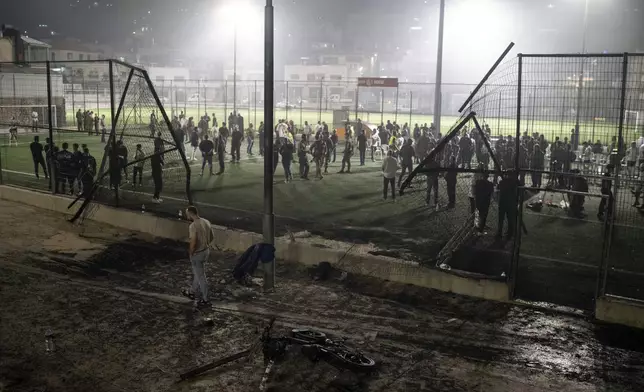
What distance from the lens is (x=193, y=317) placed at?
30.3ft

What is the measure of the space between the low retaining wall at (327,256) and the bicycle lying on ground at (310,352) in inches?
125

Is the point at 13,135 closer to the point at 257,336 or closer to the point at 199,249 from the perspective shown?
the point at 199,249

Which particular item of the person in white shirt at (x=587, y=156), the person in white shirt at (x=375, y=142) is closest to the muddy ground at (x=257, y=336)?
the person in white shirt at (x=587, y=156)

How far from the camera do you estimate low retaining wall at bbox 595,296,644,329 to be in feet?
29.1

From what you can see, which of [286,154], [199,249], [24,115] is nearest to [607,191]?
[199,249]

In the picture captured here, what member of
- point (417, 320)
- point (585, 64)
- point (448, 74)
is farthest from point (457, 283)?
point (448, 74)

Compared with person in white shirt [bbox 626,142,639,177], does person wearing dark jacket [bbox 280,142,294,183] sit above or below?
below

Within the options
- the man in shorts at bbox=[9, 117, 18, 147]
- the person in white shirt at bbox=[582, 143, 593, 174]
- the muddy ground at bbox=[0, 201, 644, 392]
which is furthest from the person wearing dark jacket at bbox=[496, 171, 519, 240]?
the man in shorts at bbox=[9, 117, 18, 147]

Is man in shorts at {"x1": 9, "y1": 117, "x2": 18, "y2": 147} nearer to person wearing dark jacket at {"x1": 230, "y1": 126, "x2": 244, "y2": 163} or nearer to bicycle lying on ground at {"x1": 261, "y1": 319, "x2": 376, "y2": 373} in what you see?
person wearing dark jacket at {"x1": 230, "y1": 126, "x2": 244, "y2": 163}

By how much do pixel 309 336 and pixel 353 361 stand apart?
764mm

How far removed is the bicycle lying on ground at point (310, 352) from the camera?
24.1ft

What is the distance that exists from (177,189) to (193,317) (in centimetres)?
1045

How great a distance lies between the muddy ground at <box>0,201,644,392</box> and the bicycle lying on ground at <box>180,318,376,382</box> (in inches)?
Answer: 4.4

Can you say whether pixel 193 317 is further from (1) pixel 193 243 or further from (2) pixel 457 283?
(2) pixel 457 283
